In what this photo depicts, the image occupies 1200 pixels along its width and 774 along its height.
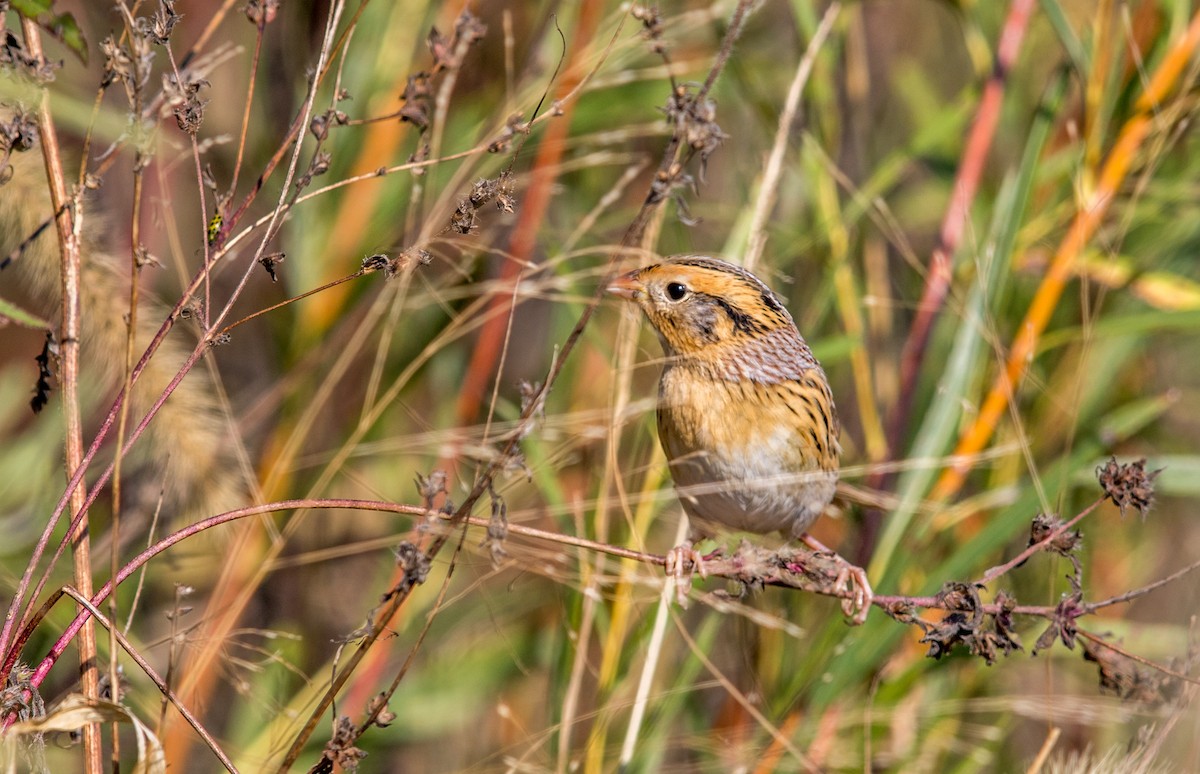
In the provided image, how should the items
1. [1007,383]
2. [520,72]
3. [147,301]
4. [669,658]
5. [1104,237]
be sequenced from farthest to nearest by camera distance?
[669,658], [520,72], [1104,237], [1007,383], [147,301]

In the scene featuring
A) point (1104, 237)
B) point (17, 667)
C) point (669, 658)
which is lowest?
point (17, 667)

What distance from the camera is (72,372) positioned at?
56.7 inches

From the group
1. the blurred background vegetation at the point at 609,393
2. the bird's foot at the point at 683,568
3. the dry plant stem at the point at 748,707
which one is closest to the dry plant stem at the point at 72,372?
the blurred background vegetation at the point at 609,393

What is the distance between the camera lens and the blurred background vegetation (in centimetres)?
243

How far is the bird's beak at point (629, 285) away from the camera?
99.0 inches

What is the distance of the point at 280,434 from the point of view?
2.89 metres

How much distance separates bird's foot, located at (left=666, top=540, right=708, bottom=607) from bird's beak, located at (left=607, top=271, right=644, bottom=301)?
57 cm

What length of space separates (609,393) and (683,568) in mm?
1028

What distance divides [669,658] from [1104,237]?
5.37 feet

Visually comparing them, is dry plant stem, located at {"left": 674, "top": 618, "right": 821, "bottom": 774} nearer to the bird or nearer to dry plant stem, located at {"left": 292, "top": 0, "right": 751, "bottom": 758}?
the bird

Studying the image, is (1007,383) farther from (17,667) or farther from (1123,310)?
(17,667)

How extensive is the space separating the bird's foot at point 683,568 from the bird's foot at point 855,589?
22 centimetres

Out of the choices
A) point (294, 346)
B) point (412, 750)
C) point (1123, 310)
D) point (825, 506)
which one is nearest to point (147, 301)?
point (294, 346)

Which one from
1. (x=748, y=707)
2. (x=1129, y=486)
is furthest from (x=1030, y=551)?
(x=748, y=707)
